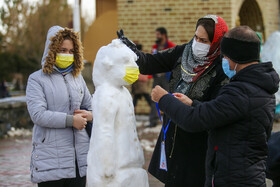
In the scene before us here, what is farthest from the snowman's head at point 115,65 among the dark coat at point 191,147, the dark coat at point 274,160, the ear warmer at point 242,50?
A: the dark coat at point 274,160

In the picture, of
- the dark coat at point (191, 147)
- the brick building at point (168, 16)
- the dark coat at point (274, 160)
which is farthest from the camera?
the brick building at point (168, 16)

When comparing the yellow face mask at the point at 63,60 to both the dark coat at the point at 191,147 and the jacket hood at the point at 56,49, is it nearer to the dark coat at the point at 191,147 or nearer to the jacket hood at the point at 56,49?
the jacket hood at the point at 56,49

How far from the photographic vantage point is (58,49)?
12.7ft

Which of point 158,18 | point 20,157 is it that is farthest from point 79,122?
point 158,18

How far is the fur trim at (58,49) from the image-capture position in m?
3.82

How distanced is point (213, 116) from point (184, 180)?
39.6 inches

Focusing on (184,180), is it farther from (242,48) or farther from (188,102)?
(242,48)

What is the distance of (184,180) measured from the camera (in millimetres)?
3502

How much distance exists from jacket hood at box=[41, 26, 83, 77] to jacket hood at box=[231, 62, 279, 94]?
172 cm

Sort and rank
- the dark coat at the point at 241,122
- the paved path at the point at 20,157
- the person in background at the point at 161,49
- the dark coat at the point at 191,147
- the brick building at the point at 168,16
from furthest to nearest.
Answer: the brick building at the point at 168,16, the person in background at the point at 161,49, the paved path at the point at 20,157, the dark coat at the point at 191,147, the dark coat at the point at 241,122

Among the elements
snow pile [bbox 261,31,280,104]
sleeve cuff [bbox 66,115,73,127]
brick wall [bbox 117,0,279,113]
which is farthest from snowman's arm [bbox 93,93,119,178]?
brick wall [bbox 117,0,279,113]

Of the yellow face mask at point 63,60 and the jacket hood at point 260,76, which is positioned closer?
the jacket hood at point 260,76

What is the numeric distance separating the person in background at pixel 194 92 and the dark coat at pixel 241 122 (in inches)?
25.9

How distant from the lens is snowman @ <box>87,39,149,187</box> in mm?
3145
